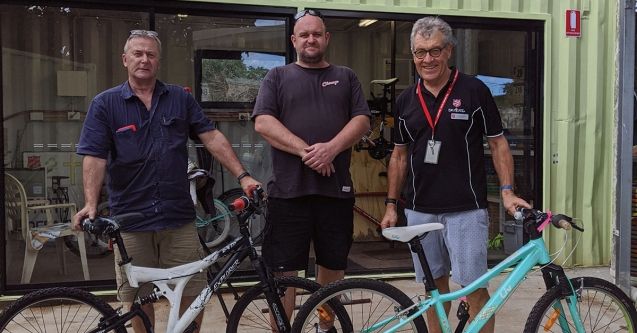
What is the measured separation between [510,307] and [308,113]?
2479 millimetres

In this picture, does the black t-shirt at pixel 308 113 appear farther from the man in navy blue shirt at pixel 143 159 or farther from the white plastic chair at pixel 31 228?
the white plastic chair at pixel 31 228

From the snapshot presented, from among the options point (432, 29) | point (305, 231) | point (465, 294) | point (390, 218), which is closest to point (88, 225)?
point (305, 231)

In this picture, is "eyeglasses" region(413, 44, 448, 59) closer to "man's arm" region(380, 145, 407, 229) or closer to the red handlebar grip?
→ "man's arm" region(380, 145, 407, 229)

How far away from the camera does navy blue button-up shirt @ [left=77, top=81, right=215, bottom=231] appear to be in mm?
2885

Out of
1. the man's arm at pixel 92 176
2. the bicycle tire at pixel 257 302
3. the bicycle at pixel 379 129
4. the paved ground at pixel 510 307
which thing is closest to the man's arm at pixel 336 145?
the bicycle tire at pixel 257 302

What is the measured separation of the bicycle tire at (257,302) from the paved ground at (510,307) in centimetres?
70

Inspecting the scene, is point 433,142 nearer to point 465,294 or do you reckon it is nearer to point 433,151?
point 433,151

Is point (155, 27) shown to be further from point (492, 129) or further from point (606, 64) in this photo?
point (606, 64)

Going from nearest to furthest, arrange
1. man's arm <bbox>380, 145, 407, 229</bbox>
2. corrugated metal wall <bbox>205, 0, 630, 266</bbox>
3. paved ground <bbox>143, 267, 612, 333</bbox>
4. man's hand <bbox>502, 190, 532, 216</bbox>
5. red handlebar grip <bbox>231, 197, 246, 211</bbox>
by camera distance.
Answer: red handlebar grip <bbox>231, 197, 246, 211</bbox> < man's hand <bbox>502, 190, 532, 216</bbox> < man's arm <bbox>380, 145, 407, 229</bbox> < paved ground <bbox>143, 267, 612, 333</bbox> < corrugated metal wall <bbox>205, 0, 630, 266</bbox>

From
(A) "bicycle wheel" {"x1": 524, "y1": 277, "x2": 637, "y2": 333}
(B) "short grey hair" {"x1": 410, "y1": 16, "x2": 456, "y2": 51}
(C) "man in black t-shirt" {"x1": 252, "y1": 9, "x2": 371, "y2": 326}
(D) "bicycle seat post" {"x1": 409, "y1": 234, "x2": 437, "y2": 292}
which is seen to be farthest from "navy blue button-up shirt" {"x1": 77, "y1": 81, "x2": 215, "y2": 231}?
(A) "bicycle wheel" {"x1": 524, "y1": 277, "x2": 637, "y2": 333}

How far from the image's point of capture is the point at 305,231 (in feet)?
10.3

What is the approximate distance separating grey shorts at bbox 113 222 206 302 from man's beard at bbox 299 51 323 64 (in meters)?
1.07

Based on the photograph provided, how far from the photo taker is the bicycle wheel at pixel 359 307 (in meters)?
2.60

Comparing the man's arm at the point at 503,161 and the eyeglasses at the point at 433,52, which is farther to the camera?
the man's arm at the point at 503,161
